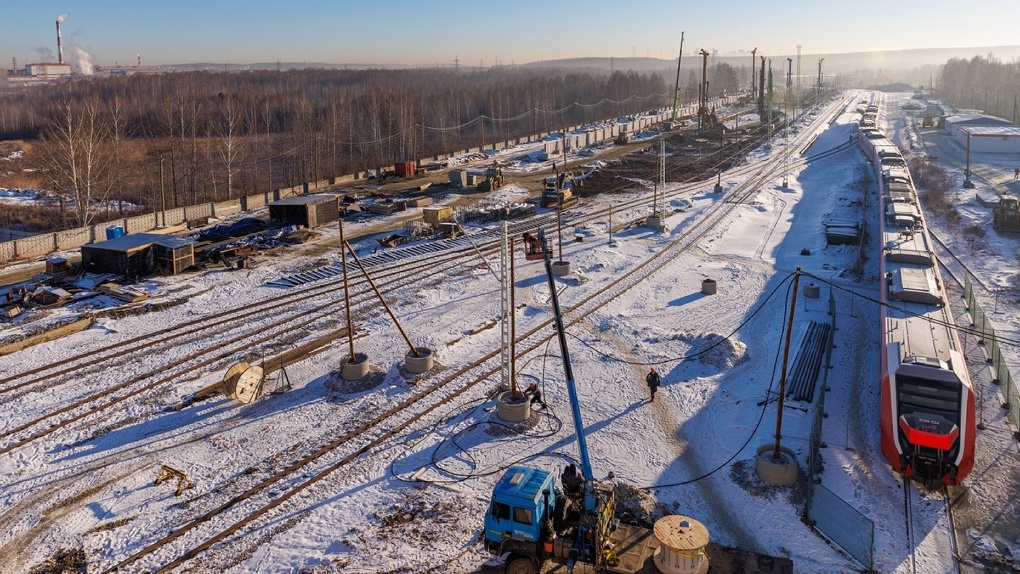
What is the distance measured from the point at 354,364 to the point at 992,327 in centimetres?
2254

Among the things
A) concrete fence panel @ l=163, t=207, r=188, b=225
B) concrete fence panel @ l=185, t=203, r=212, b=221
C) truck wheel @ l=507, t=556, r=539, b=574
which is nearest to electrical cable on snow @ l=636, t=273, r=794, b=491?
truck wheel @ l=507, t=556, r=539, b=574

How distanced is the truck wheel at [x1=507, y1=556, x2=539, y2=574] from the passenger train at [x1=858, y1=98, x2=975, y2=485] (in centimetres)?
894

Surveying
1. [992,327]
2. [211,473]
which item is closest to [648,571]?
[211,473]

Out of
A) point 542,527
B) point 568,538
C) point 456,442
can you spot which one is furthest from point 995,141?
point 542,527

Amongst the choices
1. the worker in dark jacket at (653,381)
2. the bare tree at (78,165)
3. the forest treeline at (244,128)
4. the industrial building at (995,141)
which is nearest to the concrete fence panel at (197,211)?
the forest treeline at (244,128)

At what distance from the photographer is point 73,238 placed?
35.4 meters

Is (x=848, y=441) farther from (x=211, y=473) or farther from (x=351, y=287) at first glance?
(x=351, y=287)

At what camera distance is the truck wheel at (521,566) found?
39.5 feet

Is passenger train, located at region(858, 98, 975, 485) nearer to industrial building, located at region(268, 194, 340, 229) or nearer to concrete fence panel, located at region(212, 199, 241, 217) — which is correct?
industrial building, located at region(268, 194, 340, 229)

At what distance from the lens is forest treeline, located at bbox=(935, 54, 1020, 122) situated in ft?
386

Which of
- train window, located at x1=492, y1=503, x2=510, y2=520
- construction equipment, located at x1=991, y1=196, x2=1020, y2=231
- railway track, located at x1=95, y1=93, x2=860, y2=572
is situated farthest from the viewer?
construction equipment, located at x1=991, y1=196, x2=1020, y2=231

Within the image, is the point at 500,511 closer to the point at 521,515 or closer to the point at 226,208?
the point at 521,515

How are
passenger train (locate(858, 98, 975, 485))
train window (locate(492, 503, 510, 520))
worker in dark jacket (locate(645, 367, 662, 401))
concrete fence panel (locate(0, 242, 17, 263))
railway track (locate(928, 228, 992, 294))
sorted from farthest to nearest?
concrete fence panel (locate(0, 242, 17, 263))
railway track (locate(928, 228, 992, 294))
worker in dark jacket (locate(645, 367, 662, 401))
passenger train (locate(858, 98, 975, 485))
train window (locate(492, 503, 510, 520))

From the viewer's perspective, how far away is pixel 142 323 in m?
25.4
